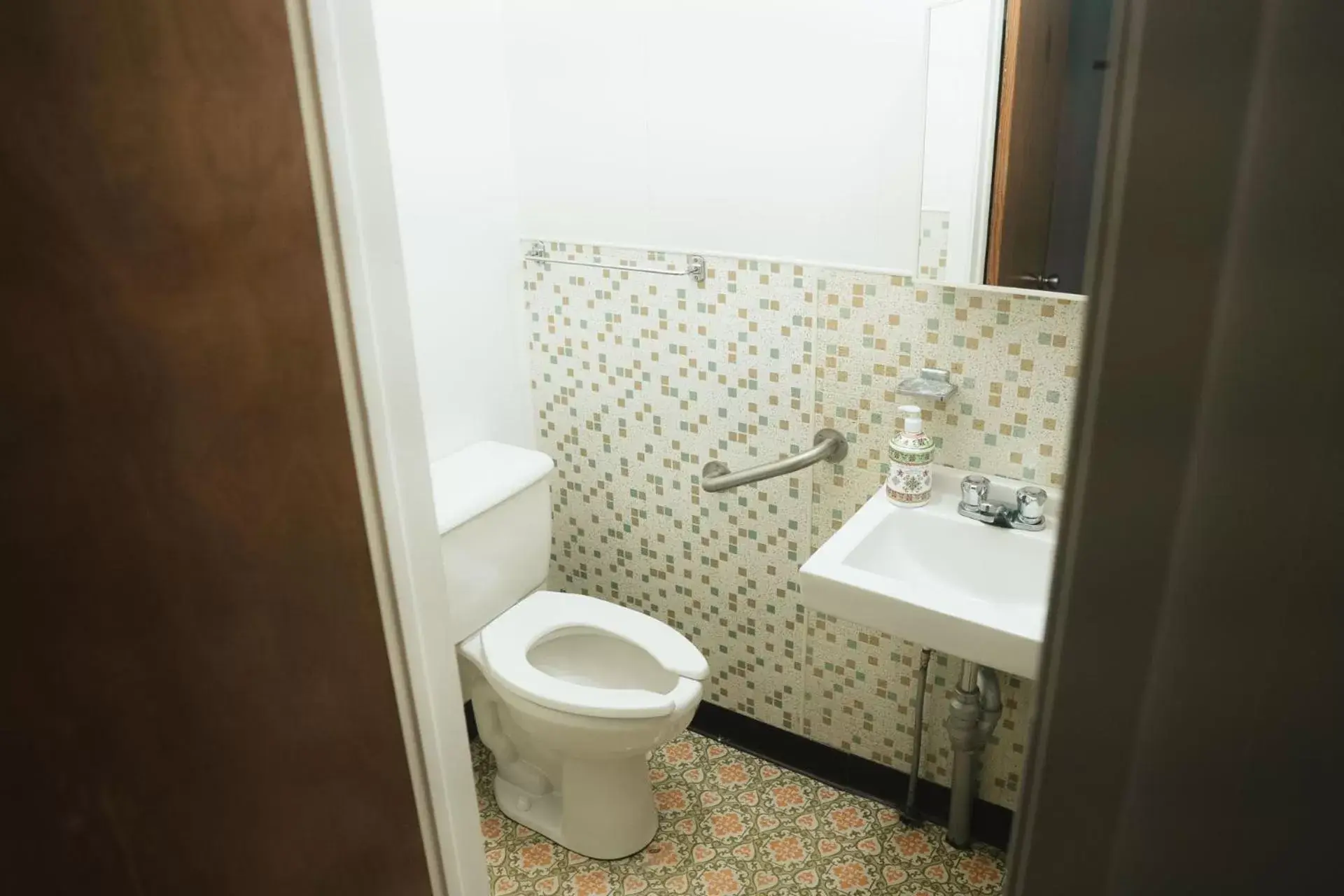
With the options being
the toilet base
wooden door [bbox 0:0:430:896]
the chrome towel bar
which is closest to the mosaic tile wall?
the chrome towel bar

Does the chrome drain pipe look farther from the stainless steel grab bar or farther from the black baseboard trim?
the stainless steel grab bar

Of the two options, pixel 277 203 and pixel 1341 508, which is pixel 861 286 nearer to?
pixel 277 203

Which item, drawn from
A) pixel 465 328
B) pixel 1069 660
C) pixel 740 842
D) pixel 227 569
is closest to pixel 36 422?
pixel 227 569

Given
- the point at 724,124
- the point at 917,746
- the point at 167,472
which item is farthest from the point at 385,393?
the point at 917,746

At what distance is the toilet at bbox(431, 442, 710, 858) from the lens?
187 centimetres

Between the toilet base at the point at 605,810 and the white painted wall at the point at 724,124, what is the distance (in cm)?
108

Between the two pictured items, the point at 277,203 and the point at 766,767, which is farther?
the point at 766,767

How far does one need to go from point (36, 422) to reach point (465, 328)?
1.63 m

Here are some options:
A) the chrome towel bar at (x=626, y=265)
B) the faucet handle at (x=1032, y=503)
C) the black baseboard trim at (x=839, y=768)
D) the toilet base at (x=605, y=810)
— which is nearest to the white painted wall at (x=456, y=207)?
the chrome towel bar at (x=626, y=265)

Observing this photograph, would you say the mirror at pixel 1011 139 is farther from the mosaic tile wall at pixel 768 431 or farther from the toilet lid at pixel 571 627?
the toilet lid at pixel 571 627

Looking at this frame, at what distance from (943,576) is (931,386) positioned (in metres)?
0.35

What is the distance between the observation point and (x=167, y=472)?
2.10ft

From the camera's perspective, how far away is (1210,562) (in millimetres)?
312

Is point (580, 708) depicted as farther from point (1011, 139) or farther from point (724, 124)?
point (1011, 139)
